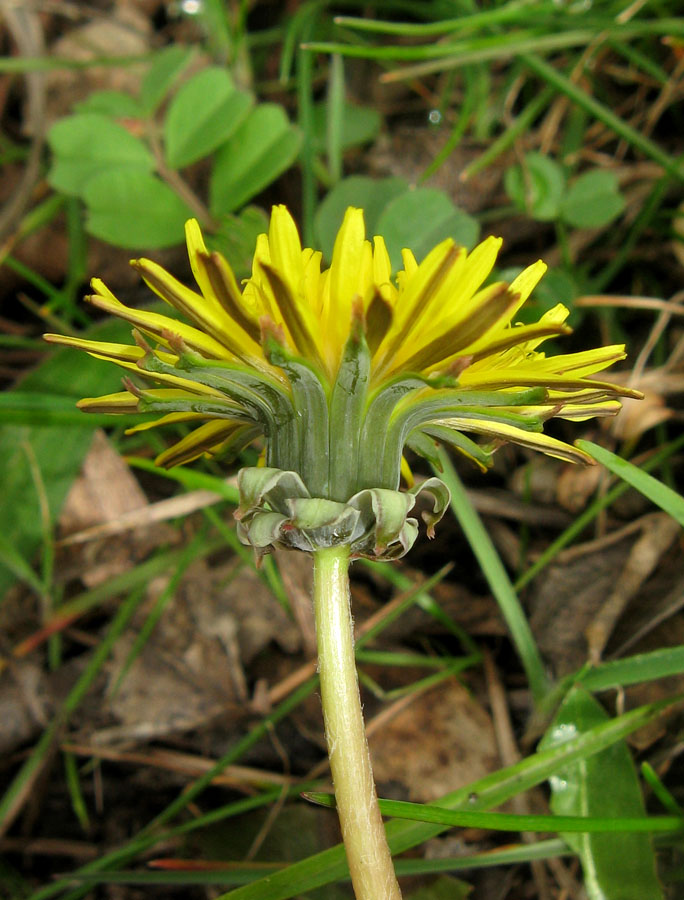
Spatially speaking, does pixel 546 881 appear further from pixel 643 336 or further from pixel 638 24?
pixel 638 24

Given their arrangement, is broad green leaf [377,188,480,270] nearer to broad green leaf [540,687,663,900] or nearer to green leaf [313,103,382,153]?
green leaf [313,103,382,153]

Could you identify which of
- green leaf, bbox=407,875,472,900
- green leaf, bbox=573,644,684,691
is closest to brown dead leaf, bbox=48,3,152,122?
green leaf, bbox=573,644,684,691

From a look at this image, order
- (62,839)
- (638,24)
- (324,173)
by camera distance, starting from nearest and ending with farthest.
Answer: (62,839)
(638,24)
(324,173)

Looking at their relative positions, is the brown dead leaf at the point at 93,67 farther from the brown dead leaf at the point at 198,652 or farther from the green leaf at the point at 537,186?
the brown dead leaf at the point at 198,652

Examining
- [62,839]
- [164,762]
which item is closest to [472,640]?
[164,762]

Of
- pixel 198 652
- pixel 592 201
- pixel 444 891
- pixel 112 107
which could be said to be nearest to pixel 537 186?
pixel 592 201
